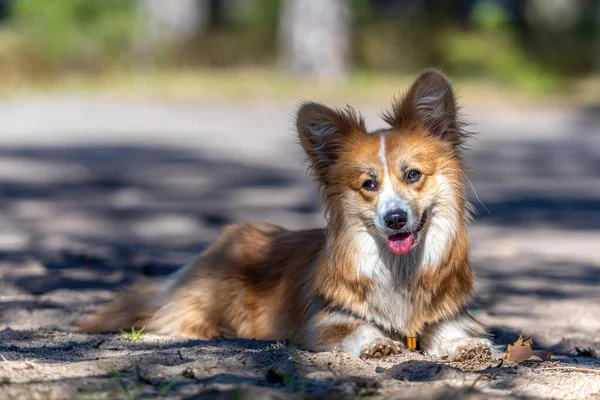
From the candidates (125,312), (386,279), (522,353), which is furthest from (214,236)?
(522,353)

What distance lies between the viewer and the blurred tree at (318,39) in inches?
891

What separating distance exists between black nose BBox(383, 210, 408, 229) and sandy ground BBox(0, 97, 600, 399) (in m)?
0.68

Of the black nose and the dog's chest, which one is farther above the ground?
the black nose

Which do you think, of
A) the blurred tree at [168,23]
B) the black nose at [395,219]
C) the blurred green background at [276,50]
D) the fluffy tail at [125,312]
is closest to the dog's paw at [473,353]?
the black nose at [395,219]

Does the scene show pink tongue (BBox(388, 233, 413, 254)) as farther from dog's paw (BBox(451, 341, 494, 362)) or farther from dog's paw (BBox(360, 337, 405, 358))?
dog's paw (BBox(451, 341, 494, 362))

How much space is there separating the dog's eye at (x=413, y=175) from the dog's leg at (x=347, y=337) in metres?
0.82

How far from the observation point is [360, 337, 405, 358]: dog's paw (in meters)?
5.02

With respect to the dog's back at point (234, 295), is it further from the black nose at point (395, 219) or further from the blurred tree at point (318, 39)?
the blurred tree at point (318, 39)

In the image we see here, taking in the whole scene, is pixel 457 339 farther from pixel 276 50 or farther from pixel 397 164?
pixel 276 50

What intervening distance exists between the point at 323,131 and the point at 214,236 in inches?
158

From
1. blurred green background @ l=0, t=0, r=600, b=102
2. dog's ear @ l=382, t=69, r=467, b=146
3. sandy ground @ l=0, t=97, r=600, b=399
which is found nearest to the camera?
sandy ground @ l=0, t=97, r=600, b=399

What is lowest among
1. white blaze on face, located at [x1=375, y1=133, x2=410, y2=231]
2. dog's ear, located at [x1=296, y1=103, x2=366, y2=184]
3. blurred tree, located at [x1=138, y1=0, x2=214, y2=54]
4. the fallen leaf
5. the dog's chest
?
the fallen leaf

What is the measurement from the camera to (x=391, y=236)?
5250 millimetres

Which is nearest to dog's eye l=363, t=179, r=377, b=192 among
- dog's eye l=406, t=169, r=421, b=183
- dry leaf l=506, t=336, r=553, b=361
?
dog's eye l=406, t=169, r=421, b=183
